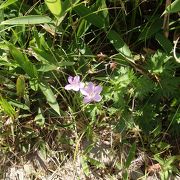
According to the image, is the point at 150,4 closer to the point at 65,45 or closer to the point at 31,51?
the point at 65,45

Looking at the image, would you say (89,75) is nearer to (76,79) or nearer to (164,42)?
(76,79)

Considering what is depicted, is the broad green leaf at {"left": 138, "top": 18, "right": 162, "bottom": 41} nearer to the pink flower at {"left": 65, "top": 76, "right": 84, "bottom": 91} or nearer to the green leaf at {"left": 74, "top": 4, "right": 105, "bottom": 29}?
the green leaf at {"left": 74, "top": 4, "right": 105, "bottom": 29}

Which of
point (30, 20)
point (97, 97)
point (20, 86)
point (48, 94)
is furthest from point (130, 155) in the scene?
point (30, 20)

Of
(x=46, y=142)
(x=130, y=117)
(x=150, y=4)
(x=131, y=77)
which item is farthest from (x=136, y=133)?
(x=150, y=4)

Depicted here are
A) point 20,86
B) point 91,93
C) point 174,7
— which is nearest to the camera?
point 174,7

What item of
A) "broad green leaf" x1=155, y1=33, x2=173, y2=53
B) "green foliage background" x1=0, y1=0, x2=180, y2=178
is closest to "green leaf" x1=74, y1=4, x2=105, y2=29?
"green foliage background" x1=0, y1=0, x2=180, y2=178

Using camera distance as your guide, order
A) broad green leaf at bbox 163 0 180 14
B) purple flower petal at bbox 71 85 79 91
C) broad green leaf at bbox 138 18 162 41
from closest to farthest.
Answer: broad green leaf at bbox 163 0 180 14 → purple flower petal at bbox 71 85 79 91 → broad green leaf at bbox 138 18 162 41
